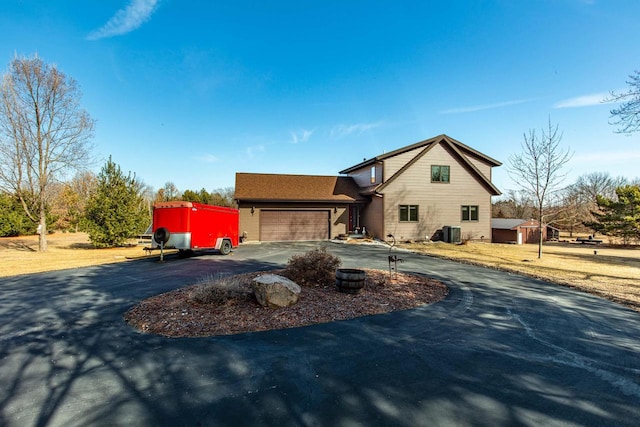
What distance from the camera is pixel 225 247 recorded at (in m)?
15.2

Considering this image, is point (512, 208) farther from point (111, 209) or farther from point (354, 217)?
point (111, 209)

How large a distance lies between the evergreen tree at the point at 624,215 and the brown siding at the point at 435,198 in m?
17.5

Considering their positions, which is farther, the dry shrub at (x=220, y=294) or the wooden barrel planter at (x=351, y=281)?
the wooden barrel planter at (x=351, y=281)

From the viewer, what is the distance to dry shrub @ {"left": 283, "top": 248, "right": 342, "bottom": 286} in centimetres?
761

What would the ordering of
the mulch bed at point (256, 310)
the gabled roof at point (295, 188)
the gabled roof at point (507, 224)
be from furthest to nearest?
the gabled roof at point (507, 224)
the gabled roof at point (295, 188)
the mulch bed at point (256, 310)

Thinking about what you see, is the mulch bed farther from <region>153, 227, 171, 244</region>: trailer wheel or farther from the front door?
the front door

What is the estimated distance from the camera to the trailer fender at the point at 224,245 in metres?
14.7

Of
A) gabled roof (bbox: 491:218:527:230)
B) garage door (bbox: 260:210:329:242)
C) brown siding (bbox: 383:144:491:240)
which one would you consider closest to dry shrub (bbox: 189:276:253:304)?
garage door (bbox: 260:210:329:242)

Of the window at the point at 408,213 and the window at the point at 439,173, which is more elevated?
the window at the point at 439,173

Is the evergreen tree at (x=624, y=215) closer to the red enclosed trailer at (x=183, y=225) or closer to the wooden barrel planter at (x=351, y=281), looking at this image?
the wooden barrel planter at (x=351, y=281)

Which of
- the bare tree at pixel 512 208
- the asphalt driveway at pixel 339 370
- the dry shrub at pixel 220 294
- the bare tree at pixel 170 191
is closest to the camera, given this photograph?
the asphalt driveway at pixel 339 370

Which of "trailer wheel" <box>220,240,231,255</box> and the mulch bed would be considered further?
"trailer wheel" <box>220,240,231,255</box>

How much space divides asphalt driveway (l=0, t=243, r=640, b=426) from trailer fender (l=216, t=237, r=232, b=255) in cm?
836

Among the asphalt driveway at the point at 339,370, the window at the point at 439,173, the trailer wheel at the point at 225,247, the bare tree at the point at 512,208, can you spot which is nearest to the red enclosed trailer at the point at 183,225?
the trailer wheel at the point at 225,247
